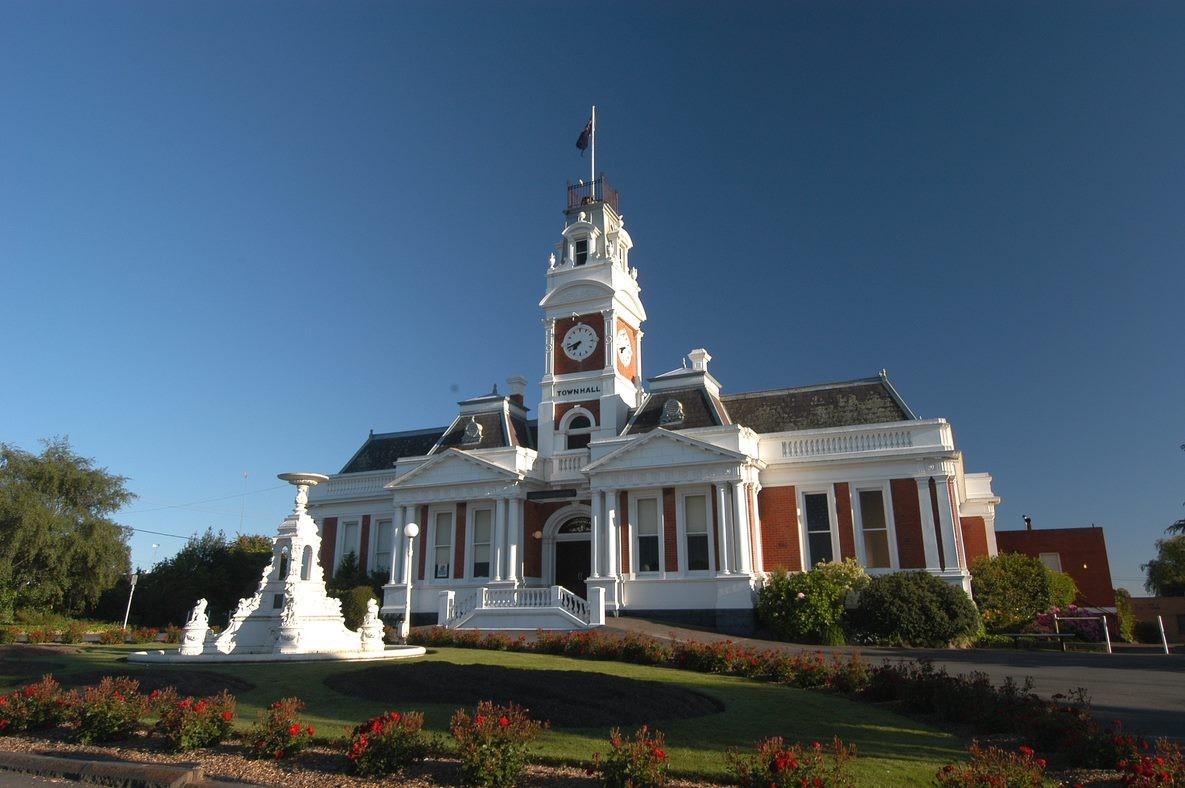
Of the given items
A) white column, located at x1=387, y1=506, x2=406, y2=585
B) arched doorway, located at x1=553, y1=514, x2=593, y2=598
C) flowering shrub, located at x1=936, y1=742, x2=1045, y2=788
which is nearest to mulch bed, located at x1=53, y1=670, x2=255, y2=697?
flowering shrub, located at x1=936, y1=742, x2=1045, y2=788

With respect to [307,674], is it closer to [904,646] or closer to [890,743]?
[890,743]

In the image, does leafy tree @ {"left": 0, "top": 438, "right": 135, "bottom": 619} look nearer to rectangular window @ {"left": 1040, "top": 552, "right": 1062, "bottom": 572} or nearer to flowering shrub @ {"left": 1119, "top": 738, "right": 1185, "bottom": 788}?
flowering shrub @ {"left": 1119, "top": 738, "right": 1185, "bottom": 788}

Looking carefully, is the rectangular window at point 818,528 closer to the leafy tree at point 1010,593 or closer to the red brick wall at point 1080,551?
the leafy tree at point 1010,593

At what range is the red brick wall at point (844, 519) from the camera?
98.4 feet

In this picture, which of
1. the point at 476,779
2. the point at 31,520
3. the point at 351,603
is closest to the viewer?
the point at 476,779

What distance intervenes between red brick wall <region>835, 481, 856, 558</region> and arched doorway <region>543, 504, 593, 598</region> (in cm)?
1082

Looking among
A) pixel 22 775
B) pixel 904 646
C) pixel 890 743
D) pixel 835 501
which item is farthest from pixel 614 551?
pixel 22 775

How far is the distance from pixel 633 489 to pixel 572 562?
5817 mm

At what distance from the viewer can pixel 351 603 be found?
29.9 metres

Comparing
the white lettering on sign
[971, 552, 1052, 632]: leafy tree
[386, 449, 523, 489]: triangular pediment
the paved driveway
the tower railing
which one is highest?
the tower railing

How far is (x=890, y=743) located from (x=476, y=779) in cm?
544

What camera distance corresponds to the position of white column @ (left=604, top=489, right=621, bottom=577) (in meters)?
30.7

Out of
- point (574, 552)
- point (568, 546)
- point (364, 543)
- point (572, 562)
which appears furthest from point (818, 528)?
point (364, 543)

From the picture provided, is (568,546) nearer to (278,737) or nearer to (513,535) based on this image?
(513,535)
